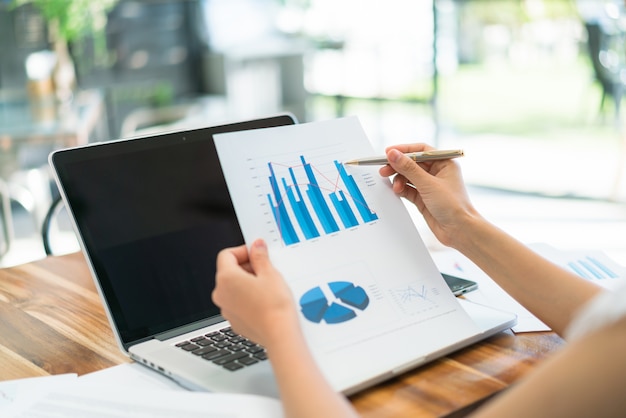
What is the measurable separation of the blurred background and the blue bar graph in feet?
8.00

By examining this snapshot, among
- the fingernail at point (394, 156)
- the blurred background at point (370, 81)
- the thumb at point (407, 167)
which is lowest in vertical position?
the blurred background at point (370, 81)

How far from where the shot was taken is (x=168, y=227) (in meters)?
1.03

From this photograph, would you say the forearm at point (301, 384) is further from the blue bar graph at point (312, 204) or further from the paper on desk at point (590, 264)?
the paper on desk at point (590, 264)

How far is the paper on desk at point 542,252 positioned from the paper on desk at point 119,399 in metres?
0.40

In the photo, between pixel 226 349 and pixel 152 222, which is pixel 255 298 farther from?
pixel 152 222

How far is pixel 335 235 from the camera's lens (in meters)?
0.92

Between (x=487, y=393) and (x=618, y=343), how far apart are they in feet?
0.79

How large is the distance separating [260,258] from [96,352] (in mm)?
301

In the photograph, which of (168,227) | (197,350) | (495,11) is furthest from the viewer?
(495,11)

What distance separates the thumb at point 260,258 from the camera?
82 cm

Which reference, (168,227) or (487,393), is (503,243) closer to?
(487,393)

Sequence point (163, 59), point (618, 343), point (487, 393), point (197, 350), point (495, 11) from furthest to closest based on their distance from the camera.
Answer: point (163, 59) < point (495, 11) < point (197, 350) < point (487, 393) < point (618, 343)

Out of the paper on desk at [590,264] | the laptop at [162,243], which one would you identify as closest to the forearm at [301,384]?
the laptop at [162,243]

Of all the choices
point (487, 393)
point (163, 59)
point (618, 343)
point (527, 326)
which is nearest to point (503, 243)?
point (527, 326)
